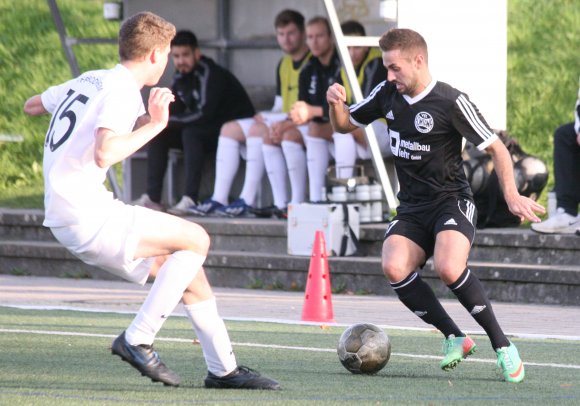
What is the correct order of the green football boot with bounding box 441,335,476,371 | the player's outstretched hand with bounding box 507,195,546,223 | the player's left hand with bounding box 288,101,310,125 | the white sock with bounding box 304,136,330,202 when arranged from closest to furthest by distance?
the player's outstretched hand with bounding box 507,195,546,223 → the green football boot with bounding box 441,335,476,371 → the player's left hand with bounding box 288,101,310,125 → the white sock with bounding box 304,136,330,202

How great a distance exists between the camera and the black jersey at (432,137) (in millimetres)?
8234

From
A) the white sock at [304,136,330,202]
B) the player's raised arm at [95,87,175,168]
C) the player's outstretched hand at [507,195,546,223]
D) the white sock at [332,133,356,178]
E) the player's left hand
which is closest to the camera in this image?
the player's raised arm at [95,87,175,168]

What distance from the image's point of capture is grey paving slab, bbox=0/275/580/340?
10.8m

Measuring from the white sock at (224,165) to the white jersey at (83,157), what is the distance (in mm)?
8271

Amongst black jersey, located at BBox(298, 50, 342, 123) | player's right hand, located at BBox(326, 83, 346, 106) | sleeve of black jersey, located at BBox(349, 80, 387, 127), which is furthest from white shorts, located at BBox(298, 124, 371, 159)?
player's right hand, located at BBox(326, 83, 346, 106)

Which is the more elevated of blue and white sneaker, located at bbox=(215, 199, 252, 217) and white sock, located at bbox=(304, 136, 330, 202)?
white sock, located at bbox=(304, 136, 330, 202)

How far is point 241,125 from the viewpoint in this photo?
15180mm

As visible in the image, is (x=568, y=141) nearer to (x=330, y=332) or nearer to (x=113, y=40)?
(x=330, y=332)

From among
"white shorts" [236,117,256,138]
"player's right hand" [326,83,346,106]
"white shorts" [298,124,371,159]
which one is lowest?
"white shorts" [298,124,371,159]

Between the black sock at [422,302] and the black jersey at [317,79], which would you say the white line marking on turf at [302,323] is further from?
the black jersey at [317,79]

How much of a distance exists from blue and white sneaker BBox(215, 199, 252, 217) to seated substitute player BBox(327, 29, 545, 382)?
6.47 meters

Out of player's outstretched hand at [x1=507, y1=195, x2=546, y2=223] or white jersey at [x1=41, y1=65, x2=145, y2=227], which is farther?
player's outstretched hand at [x1=507, y1=195, x2=546, y2=223]

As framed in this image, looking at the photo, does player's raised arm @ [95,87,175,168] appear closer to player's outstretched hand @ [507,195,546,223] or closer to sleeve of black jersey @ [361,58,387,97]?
player's outstretched hand @ [507,195,546,223]

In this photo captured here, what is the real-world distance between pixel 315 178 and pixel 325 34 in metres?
1.45
